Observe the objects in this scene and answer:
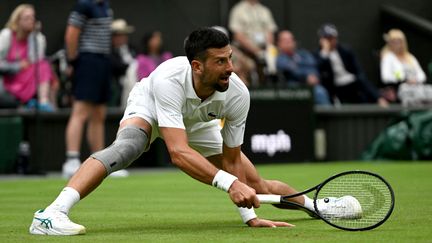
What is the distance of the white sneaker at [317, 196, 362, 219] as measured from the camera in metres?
7.29

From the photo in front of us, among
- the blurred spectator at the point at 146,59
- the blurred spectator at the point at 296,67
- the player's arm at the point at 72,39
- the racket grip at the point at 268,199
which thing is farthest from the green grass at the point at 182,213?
the blurred spectator at the point at 296,67

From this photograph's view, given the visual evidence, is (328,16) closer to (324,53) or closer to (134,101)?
(324,53)

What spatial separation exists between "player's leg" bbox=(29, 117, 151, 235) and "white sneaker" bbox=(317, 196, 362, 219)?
134 centimetres

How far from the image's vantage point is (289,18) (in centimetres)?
2112

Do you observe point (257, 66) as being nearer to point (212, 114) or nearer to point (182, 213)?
point (182, 213)

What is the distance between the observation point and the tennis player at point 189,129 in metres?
7.30

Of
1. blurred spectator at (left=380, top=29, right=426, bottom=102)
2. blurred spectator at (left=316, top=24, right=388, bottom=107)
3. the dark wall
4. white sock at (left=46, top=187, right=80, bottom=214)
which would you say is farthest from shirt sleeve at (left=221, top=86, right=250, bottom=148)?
blurred spectator at (left=380, top=29, right=426, bottom=102)

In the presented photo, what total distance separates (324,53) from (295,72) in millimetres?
741

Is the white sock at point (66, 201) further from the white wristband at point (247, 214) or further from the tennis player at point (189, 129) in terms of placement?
the white wristband at point (247, 214)

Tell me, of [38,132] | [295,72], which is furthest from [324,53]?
[38,132]

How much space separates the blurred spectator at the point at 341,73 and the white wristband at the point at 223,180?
12.4 meters

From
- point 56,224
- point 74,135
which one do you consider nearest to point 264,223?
point 56,224

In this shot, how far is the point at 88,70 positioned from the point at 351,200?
753 centimetres

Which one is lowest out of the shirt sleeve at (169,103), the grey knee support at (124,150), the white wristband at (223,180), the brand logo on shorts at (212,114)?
the white wristband at (223,180)
